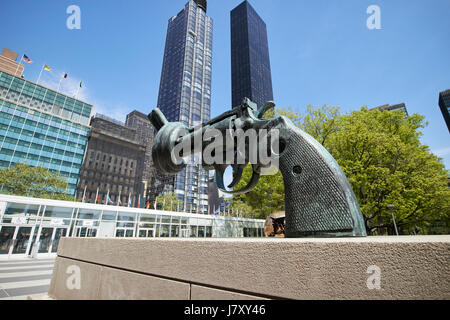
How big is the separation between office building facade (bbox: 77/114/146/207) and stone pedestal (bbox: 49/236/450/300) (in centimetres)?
5076

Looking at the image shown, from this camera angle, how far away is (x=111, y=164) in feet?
171

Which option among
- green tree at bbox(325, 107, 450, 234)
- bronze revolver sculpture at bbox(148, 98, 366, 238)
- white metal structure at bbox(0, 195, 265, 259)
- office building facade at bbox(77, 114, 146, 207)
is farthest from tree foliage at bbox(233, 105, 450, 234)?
office building facade at bbox(77, 114, 146, 207)

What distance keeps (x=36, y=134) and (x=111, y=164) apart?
15.5 m

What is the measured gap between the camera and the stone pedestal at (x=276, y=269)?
2.27ft

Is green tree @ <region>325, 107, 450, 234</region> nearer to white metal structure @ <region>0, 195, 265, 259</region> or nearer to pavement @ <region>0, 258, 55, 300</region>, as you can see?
pavement @ <region>0, 258, 55, 300</region>

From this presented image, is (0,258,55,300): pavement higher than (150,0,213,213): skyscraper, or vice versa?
(150,0,213,213): skyscraper

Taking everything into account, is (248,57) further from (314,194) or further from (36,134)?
(314,194)

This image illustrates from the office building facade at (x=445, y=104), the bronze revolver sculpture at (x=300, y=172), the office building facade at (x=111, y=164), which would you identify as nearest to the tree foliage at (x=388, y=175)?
the bronze revolver sculpture at (x=300, y=172)

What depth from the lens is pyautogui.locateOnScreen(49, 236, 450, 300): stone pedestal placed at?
2.27 ft

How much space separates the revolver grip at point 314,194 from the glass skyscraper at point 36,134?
166 ft

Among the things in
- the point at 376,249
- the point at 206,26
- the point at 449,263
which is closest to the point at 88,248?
the point at 376,249

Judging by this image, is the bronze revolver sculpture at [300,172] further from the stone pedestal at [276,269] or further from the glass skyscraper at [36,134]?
the glass skyscraper at [36,134]
